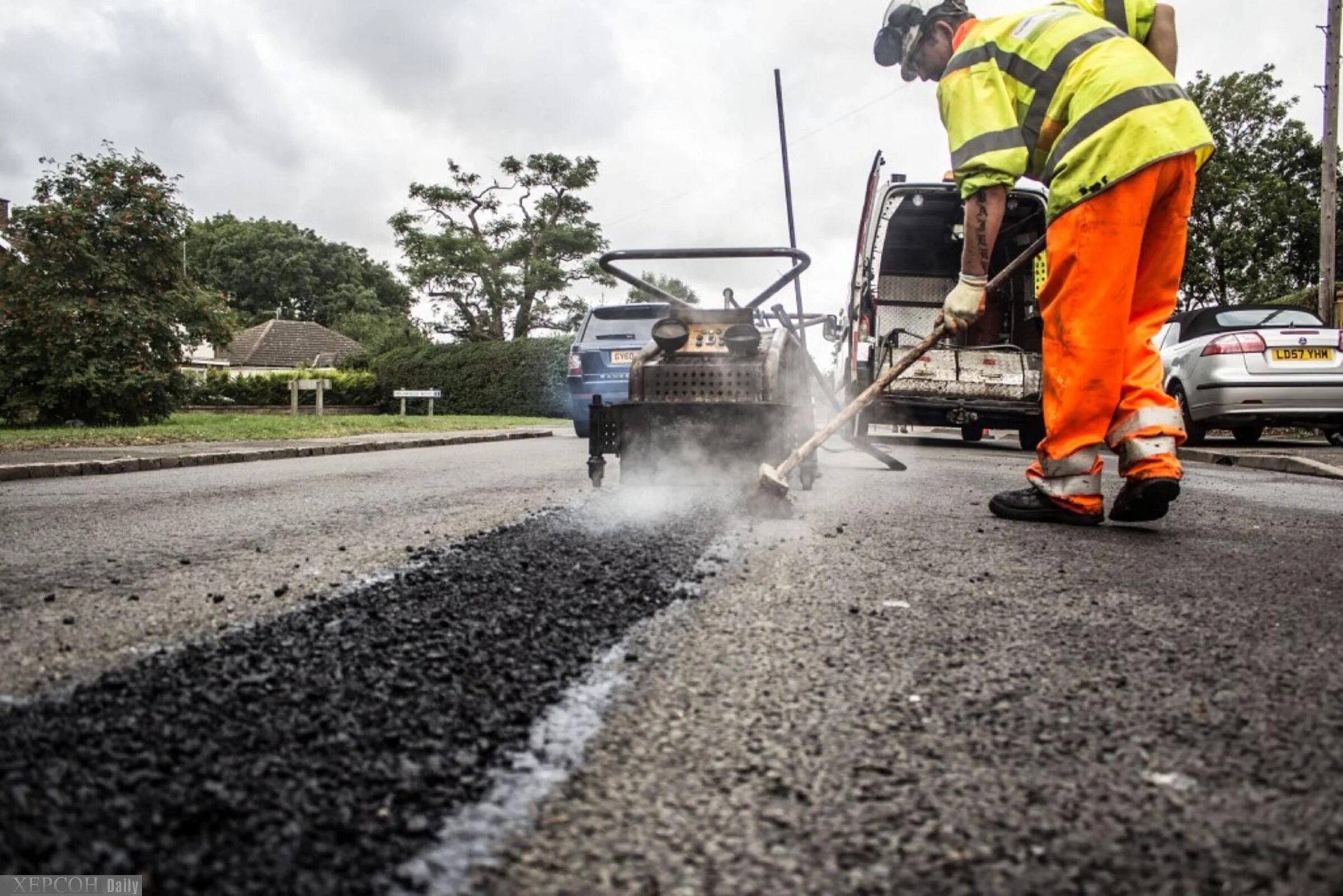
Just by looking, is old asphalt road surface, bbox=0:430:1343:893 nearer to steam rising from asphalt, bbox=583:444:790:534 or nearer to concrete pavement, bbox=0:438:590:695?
concrete pavement, bbox=0:438:590:695

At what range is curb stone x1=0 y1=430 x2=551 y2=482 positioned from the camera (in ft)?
22.0

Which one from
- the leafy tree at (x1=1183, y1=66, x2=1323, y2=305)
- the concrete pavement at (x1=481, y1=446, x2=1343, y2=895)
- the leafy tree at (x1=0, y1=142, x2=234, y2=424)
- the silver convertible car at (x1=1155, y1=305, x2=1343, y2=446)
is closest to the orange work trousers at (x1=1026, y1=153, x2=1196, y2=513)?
the concrete pavement at (x1=481, y1=446, x2=1343, y2=895)

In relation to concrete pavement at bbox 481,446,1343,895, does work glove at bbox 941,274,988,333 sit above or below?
above

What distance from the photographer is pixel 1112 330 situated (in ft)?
11.8

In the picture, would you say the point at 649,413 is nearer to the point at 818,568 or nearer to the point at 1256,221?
the point at 818,568

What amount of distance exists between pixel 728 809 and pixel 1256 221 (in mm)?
34155

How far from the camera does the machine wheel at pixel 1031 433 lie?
10.4 metres

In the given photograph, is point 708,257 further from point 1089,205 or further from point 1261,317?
point 1261,317

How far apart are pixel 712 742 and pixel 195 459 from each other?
7.91m

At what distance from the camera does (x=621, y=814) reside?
1170mm

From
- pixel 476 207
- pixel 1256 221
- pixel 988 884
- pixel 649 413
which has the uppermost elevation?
pixel 476 207

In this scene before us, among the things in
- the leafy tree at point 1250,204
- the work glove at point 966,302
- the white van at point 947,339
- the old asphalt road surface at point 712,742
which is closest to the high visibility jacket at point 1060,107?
the work glove at point 966,302

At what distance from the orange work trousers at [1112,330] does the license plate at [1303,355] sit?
7015 mm

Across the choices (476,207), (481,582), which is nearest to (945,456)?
(481,582)
